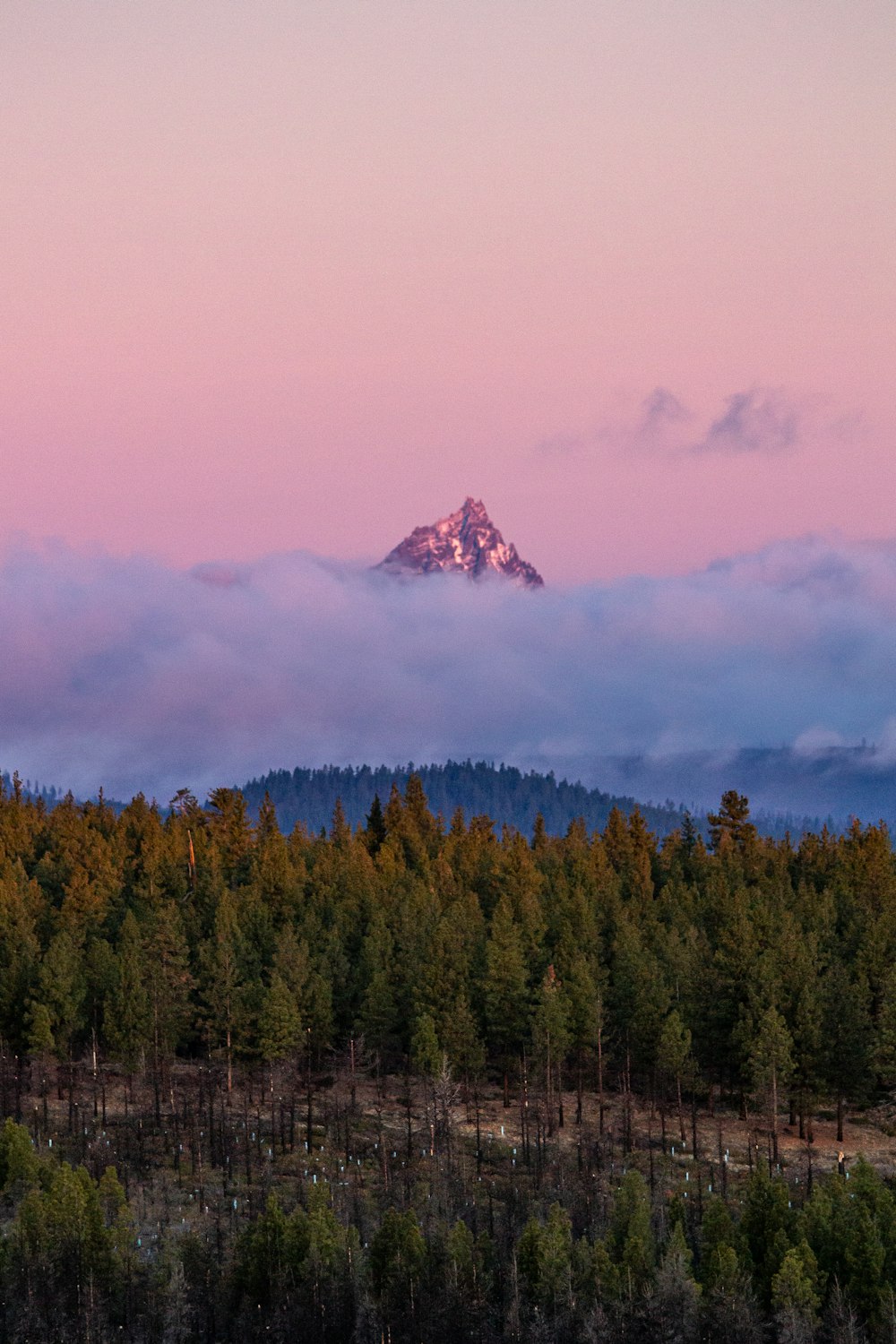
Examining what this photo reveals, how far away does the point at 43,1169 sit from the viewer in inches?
3777

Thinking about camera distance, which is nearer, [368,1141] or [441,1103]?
[441,1103]

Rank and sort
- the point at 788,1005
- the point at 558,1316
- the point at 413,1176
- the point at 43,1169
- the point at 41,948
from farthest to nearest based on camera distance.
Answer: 1. the point at 41,948
2. the point at 788,1005
3. the point at 413,1176
4. the point at 43,1169
5. the point at 558,1316

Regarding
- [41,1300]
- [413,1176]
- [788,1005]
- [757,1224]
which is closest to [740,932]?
[788,1005]

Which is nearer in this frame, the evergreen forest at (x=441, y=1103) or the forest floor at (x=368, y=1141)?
the evergreen forest at (x=441, y=1103)

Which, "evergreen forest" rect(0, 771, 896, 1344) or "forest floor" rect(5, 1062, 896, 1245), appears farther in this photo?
"forest floor" rect(5, 1062, 896, 1245)

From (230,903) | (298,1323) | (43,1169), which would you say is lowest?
(298,1323)

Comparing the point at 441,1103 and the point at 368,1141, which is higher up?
the point at 441,1103

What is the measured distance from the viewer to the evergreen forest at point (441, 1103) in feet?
260

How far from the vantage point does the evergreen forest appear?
7919cm

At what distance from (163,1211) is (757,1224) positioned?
119 ft

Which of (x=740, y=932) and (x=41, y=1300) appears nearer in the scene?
(x=41, y=1300)

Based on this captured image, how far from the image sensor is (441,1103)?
115 m

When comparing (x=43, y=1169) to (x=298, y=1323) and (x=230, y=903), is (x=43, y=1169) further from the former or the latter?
(x=230, y=903)

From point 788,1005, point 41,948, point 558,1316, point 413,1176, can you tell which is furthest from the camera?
point 41,948
